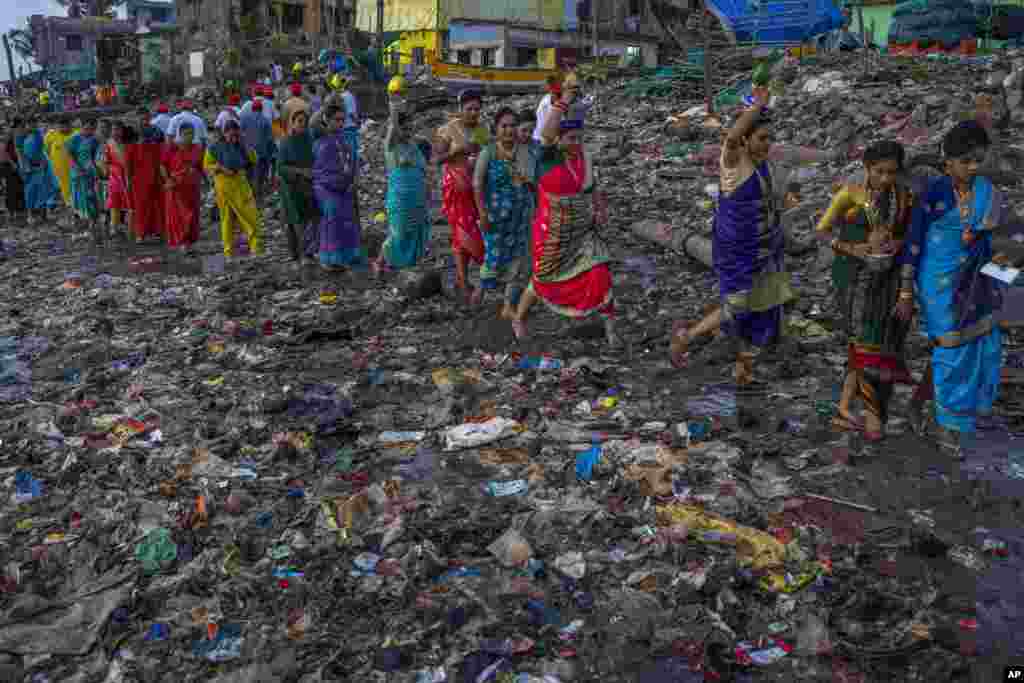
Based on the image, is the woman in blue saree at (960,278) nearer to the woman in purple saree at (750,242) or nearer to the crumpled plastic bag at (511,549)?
the woman in purple saree at (750,242)

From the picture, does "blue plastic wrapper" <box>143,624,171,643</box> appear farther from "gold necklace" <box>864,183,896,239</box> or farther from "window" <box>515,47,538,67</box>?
"window" <box>515,47,538,67</box>

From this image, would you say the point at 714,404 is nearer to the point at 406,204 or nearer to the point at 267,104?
the point at 406,204

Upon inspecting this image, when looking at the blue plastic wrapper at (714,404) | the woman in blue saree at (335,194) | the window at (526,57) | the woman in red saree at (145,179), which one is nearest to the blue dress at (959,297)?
the blue plastic wrapper at (714,404)

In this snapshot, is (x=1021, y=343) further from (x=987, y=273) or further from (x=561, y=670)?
(x=561, y=670)

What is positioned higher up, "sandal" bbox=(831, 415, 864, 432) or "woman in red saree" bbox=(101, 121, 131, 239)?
"woman in red saree" bbox=(101, 121, 131, 239)

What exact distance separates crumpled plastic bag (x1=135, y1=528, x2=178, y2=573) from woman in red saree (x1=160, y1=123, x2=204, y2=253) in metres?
7.52

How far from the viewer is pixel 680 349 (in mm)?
5145

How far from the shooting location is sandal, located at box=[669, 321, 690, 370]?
16.6 feet

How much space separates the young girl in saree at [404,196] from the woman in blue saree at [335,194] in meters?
0.52

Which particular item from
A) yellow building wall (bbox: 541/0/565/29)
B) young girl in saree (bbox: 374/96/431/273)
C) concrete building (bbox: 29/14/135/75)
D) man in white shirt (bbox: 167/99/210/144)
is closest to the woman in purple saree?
young girl in saree (bbox: 374/96/431/273)

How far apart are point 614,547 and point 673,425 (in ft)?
4.16

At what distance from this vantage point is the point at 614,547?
3.24 metres

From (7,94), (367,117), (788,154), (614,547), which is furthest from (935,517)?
(7,94)

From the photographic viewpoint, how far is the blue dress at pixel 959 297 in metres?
3.51
